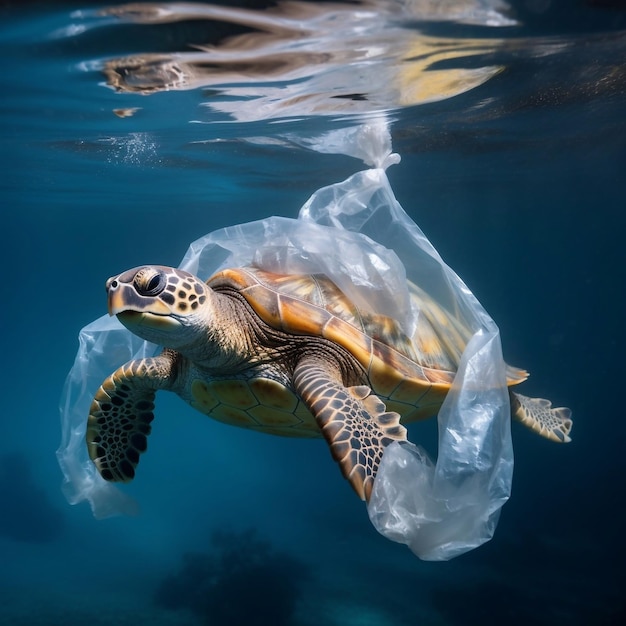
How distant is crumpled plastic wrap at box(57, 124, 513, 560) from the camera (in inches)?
97.5

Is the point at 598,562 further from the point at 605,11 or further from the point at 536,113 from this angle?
the point at 605,11

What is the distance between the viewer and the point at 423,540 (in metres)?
2.46

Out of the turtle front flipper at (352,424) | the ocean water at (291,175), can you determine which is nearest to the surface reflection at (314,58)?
the ocean water at (291,175)

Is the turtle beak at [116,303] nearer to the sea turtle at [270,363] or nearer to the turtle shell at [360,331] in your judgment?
the sea turtle at [270,363]

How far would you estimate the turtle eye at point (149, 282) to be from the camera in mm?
2852

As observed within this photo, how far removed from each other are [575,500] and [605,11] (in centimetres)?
1355

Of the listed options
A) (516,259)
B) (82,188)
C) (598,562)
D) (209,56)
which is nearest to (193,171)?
(82,188)

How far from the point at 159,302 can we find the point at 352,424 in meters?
1.34

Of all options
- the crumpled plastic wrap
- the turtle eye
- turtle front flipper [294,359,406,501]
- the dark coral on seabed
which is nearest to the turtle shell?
the crumpled plastic wrap

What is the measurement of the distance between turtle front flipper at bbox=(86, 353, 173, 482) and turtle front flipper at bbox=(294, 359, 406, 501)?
1.38 metres

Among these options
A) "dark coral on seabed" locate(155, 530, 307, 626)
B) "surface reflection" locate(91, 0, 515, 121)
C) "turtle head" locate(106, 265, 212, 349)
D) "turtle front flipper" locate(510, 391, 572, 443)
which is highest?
"surface reflection" locate(91, 0, 515, 121)

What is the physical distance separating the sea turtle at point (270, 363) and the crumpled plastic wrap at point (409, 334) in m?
0.21

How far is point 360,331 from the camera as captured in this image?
3.54 m

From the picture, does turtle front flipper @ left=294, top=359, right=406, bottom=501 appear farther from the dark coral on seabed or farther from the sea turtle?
the dark coral on seabed
